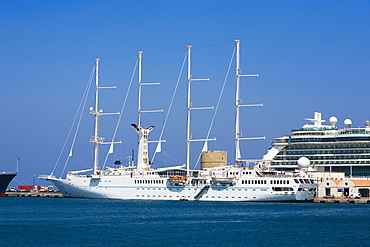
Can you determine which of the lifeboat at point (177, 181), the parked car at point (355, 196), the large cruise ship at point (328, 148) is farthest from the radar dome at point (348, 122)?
the lifeboat at point (177, 181)

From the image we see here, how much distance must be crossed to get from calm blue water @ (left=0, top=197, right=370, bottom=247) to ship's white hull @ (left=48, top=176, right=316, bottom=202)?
951cm

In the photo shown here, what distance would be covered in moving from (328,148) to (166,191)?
2597 centimetres

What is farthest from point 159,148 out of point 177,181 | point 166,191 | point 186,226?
point 186,226

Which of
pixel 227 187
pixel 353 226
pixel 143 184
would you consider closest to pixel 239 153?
pixel 227 187

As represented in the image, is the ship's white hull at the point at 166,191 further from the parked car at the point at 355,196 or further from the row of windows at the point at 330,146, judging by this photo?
the row of windows at the point at 330,146

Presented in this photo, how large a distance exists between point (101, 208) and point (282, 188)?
21.8 meters

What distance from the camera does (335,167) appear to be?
333 ft

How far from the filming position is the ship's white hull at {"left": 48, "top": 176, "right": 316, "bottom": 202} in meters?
84.6

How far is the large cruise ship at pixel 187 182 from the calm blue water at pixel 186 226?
9555 millimetres

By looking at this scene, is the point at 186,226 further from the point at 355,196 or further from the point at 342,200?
the point at 355,196

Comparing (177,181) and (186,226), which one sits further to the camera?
(177,181)

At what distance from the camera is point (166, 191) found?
90.7 meters

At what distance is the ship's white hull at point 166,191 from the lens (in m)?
84.6

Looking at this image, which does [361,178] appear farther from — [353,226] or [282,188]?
[353,226]
